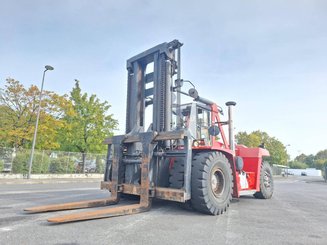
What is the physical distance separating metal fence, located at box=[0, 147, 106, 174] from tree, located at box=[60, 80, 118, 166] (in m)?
1.87

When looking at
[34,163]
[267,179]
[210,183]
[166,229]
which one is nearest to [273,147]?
[34,163]

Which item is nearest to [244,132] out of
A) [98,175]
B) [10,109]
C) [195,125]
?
[98,175]

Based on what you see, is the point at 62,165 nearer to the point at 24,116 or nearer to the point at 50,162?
the point at 50,162

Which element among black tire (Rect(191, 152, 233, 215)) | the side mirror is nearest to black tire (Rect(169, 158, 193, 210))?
black tire (Rect(191, 152, 233, 215))

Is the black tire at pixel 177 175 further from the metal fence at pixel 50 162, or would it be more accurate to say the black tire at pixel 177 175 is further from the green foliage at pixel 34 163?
the green foliage at pixel 34 163

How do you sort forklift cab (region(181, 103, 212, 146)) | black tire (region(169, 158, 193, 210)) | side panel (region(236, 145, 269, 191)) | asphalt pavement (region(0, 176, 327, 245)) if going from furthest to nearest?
side panel (region(236, 145, 269, 191)) < forklift cab (region(181, 103, 212, 146)) < black tire (region(169, 158, 193, 210)) < asphalt pavement (region(0, 176, 327, 245))

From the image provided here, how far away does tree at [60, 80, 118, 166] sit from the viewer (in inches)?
1035

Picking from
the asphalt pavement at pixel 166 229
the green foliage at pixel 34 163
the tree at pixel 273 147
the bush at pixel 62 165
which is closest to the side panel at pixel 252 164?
the asphalt pavement at pixel 166 229

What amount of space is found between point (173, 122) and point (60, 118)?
20.4 meters

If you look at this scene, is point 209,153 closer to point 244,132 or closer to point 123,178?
point 123,178

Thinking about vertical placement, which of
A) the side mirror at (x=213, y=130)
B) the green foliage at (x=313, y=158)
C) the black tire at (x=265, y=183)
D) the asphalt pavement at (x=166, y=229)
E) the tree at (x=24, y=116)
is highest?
the green foliage at (x=313, y=158)

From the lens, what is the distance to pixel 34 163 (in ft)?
67.9

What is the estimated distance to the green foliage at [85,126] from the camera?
26297 mm

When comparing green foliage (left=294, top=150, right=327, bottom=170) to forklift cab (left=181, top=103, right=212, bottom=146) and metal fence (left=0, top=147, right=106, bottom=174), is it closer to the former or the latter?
metal fence (left=0, top=147, right=106, bottom=174)
